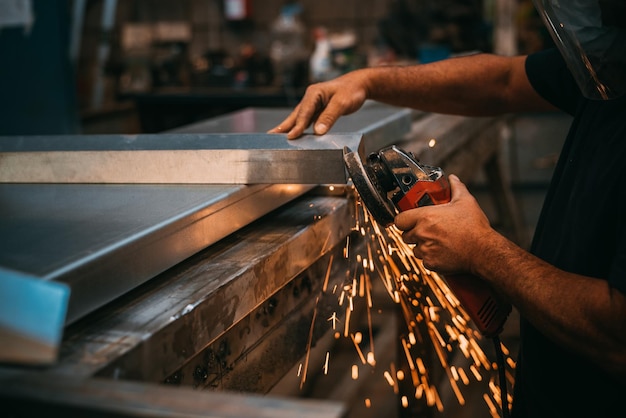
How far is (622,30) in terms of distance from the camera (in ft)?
3.54

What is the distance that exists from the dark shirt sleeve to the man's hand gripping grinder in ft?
1.61

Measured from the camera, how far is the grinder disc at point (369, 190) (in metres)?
1.23

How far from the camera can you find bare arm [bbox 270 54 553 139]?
1.69 meters

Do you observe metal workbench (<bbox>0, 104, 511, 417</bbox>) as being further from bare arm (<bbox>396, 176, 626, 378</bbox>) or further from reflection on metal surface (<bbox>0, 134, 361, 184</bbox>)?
bare arm (<bbox>396, 176, 626, 378</bbox>)

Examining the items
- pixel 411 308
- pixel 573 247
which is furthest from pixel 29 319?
pixel 411 308

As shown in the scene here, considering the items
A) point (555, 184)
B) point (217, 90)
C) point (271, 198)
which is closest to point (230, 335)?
point (271, 198)

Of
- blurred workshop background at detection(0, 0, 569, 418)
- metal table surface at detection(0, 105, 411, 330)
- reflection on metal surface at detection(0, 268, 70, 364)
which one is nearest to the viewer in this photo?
reflection on metal surface at detection(0, 268, 70, 364)

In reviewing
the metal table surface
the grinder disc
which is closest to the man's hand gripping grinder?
the grinder disc

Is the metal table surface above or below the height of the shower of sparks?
above

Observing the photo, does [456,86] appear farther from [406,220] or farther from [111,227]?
[111,227]

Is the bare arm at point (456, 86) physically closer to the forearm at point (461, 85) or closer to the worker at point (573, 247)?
the forearm at point (461, 85)

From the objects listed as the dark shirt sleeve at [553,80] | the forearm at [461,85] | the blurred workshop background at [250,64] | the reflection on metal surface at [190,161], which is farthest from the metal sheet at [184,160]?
the dark shirt sleeve at [553,80]

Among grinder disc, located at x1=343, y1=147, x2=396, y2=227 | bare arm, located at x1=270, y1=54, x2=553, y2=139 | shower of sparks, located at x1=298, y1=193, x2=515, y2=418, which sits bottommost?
shower of sparks, located at x1=298, y1=193, x2=515, y2=418

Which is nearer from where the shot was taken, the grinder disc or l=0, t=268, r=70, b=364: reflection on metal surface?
l=0, t=268, r=70, b=364: reflection on metal surface
